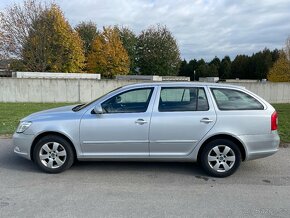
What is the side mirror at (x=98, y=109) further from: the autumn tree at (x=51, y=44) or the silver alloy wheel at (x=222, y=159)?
the autumn tree at (x=51, y=44)

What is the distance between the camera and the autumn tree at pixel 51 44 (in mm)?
29281

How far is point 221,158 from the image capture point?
4770 millimetres

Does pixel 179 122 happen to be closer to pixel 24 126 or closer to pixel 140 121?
pixel 140 121

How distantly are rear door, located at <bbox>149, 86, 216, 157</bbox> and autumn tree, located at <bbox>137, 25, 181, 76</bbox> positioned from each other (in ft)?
163

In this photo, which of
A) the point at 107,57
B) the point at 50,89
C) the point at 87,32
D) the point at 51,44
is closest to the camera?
the point at 50,89

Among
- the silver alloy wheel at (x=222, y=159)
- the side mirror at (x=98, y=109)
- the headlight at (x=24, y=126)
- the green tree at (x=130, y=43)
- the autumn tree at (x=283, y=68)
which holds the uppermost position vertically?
the green tree at (x=130, y=43)

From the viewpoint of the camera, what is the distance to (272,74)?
43.8m

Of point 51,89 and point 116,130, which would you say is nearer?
point 116,130

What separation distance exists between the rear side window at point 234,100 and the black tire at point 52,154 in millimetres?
2684

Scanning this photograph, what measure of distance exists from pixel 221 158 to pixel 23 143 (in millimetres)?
3394

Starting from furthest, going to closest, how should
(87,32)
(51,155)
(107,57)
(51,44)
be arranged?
(87,32)
(107,57)
(51,44)
(51,155)

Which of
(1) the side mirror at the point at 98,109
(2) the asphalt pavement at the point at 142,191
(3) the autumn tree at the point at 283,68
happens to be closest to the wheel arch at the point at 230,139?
(2) the asphalt pavement at the point at 142,191

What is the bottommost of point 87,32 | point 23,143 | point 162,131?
point 23,143

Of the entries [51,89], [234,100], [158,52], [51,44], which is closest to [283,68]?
[158,52]
